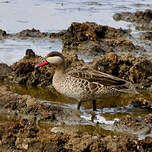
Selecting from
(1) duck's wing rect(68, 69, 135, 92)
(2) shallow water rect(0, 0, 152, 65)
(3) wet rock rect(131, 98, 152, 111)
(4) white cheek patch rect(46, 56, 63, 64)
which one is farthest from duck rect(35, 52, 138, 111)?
(2) shallow water rect(0, 0, 152, 65)

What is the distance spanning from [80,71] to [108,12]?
1294 cm

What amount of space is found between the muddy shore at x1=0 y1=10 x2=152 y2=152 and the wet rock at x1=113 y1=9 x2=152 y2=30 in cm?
369

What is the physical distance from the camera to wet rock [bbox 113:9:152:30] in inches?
844

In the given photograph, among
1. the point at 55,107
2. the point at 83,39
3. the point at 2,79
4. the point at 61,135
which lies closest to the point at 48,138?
the point at 61,135

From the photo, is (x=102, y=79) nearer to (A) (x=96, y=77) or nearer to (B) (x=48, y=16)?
(A) (x=96, y=77)

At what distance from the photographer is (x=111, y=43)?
55.9ft

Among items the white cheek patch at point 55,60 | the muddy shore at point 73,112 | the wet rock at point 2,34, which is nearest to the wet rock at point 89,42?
the muddy shore at point 73,112

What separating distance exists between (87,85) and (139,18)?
38.3 ft

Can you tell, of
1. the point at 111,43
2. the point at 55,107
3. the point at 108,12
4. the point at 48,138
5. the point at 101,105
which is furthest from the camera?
the point at 108,12

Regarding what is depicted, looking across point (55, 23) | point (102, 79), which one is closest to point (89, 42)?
point (55, 23)

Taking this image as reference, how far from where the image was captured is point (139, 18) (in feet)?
72.9

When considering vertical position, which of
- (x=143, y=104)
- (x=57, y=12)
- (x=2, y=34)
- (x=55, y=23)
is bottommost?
(x=143, y=104)

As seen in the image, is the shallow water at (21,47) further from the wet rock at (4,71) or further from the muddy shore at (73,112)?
the wet rock at (4,71)

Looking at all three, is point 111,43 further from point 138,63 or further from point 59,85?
point 59,85
